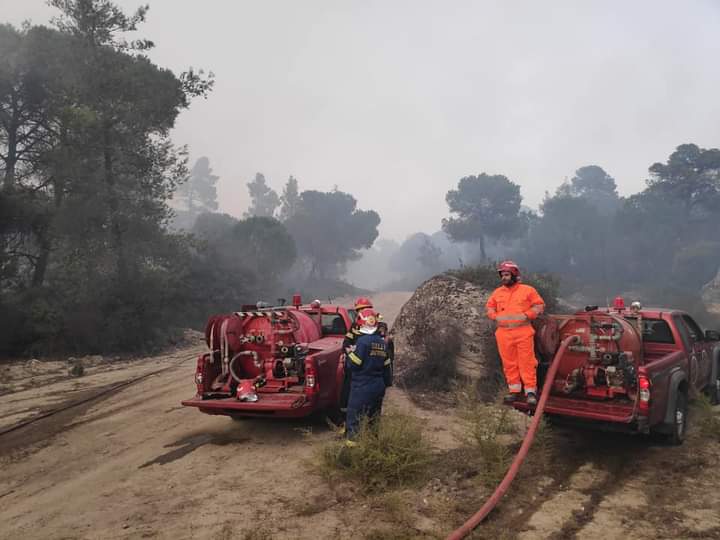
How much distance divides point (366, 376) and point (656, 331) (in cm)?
442

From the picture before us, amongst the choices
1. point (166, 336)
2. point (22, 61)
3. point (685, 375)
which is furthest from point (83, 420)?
point (22, 61)

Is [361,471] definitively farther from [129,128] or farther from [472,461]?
[129,128]

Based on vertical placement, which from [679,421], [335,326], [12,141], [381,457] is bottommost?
[679,421]

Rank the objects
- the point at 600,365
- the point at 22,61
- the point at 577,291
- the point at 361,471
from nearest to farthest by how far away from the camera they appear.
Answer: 1. the point at 361,471
2. the point at 600,365
3. the point at 22,61
4. the point at 577,291

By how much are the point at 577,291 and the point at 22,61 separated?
3852 centimetres

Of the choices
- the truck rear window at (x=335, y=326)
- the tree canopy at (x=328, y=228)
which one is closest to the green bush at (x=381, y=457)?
the truck rear window at (x=335, y=326)

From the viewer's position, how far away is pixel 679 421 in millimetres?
5766

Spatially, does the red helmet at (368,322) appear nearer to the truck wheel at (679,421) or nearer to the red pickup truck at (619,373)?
the red pickup truck at (619,373)

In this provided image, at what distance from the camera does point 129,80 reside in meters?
19.2

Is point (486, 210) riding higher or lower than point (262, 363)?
higher

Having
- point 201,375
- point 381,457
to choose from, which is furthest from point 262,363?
point 381,457

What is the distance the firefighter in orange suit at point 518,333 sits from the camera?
5.52m

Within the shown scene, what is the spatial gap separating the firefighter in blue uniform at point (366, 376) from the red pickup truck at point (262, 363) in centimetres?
91

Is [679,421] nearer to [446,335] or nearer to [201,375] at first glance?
[446,335]
